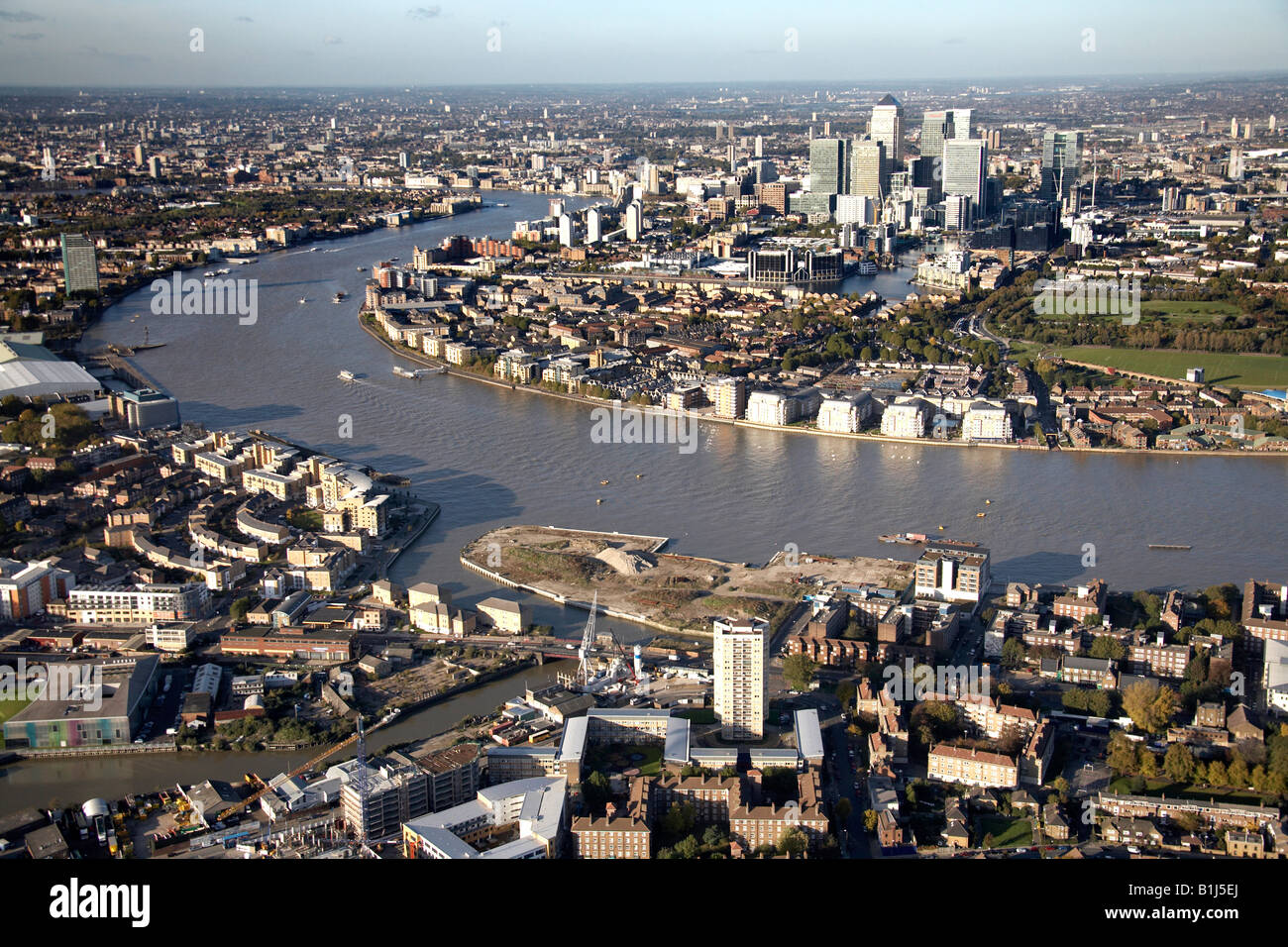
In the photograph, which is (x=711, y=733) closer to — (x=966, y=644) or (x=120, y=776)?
(x=966, y=644)

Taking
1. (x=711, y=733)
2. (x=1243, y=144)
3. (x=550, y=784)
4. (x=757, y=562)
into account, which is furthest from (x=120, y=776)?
(x=1243, y=144)

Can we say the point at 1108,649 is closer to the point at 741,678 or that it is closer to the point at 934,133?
the point at 741,678

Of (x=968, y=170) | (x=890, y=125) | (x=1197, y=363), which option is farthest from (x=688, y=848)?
(x=890, y=125)

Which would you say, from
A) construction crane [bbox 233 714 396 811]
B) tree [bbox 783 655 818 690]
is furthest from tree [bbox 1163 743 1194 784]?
construction crane [bbox 233 714 396 811]

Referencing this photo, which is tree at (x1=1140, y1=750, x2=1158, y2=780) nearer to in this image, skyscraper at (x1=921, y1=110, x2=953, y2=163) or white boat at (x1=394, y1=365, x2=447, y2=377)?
white boat at (x1=394, y1=365, x2=447, y2=377)

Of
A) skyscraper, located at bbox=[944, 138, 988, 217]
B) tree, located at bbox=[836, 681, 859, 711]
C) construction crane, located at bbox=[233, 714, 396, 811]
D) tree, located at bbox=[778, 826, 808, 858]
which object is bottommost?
construction crane, located at bbox=[233, 714, 396, 811]

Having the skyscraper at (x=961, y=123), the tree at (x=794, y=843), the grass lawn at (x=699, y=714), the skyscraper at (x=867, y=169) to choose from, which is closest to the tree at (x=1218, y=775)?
the tree at (x=794, y=843)

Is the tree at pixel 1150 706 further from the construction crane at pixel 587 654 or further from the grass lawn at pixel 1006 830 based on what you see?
the construction crane at pixel 587 654
